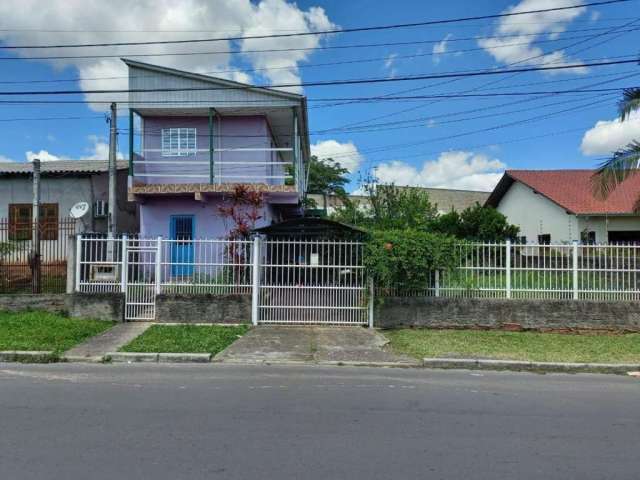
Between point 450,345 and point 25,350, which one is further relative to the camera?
point 450,345

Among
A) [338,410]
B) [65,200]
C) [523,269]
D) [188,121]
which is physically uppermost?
[188,121]

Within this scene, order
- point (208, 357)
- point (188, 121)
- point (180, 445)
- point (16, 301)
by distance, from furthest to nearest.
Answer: point (188, 121) < point (16, 301) < point (208, 357) < point (180, 445)

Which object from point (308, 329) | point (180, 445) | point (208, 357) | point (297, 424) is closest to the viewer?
point (180, 445)

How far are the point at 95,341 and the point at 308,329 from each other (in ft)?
→ 13.5

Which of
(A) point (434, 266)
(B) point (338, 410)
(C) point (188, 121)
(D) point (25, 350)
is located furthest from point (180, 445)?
(C) point (188, 121)

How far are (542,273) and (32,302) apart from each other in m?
11.4

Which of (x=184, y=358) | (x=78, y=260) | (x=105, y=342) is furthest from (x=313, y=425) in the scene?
(x=78, y=260)

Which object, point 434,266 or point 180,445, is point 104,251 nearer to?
point 434,266

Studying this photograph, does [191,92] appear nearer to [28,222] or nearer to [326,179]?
[28,222]

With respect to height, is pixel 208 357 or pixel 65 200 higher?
pixel 65 200

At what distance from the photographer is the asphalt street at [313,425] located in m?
3.91

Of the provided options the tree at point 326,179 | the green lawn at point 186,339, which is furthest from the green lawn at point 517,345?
the tree at point 326,179

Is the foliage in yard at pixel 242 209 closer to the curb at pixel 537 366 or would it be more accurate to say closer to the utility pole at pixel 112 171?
the utility pole at pixel 112 171

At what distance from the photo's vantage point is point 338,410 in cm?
546
